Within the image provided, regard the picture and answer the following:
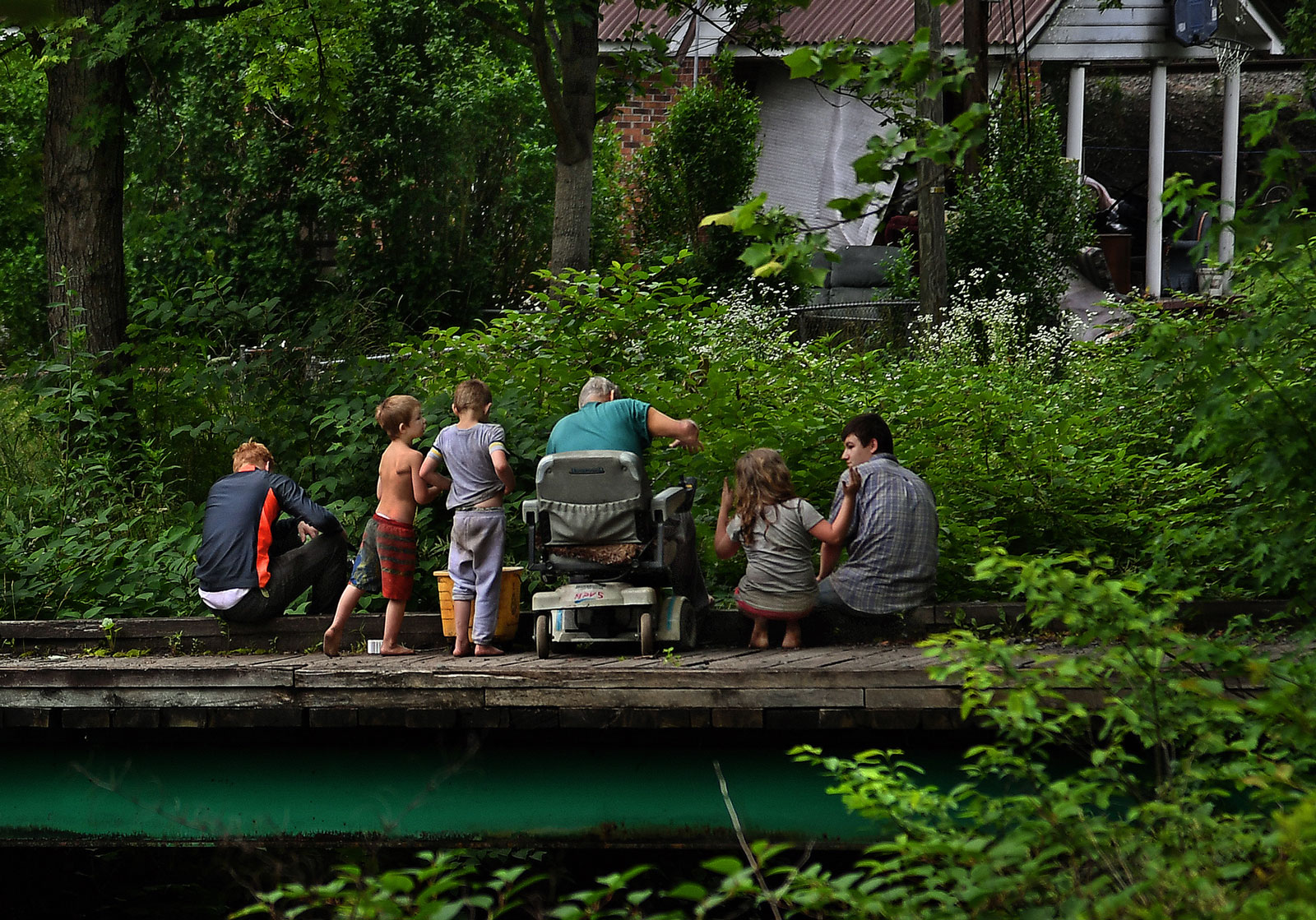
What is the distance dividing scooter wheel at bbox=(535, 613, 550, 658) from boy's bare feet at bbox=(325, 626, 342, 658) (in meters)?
1.09

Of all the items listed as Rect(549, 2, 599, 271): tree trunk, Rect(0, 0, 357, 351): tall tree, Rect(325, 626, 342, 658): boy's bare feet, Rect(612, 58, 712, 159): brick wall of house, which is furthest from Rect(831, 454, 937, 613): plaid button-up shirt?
Rect(612, 58, 712, 159): brick wall of house

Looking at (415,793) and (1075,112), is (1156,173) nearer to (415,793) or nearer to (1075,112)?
(1075,112)

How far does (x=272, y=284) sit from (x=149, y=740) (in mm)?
12544

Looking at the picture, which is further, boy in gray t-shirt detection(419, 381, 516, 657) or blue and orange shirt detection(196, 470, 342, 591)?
blue and orange shirt detection(196, 470, 342, 591)

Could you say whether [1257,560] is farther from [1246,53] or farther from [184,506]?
[1246,53]

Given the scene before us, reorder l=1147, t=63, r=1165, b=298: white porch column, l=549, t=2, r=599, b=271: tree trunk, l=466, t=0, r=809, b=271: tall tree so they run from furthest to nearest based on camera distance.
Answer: l=1147, t=63, r=1165, b=298: white porch column, l=549, t=2, r=599, b=271: tree trunk, l=466, t=0, r=809, b=271: tall tree

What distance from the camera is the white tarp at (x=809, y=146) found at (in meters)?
21.4

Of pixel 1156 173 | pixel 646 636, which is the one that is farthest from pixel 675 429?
pixel 1156 173

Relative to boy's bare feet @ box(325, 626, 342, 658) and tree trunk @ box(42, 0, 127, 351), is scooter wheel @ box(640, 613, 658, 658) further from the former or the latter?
tree trunk @ box(42, 0, 127, 351)

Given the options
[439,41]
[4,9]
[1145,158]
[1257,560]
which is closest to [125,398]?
[1257,560]

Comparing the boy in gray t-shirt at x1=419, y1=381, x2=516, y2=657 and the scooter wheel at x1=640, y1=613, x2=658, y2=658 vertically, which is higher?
the boy in gray t-shirt at x1=419, y1=381, x2=516, y2=657

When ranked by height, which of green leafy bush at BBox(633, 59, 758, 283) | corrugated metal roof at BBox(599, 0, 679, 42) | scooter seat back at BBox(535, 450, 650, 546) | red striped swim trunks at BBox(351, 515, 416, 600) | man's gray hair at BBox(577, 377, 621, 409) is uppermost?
corrugated metal roof at BBox(599, 0, 679, 42)

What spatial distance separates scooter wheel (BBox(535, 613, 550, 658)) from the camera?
22.4 ft

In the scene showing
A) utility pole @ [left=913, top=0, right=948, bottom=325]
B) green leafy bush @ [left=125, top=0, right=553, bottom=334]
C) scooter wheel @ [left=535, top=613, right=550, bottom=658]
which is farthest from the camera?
green leafy bush @ [left=125, top=0, right=553, bottom=334]
